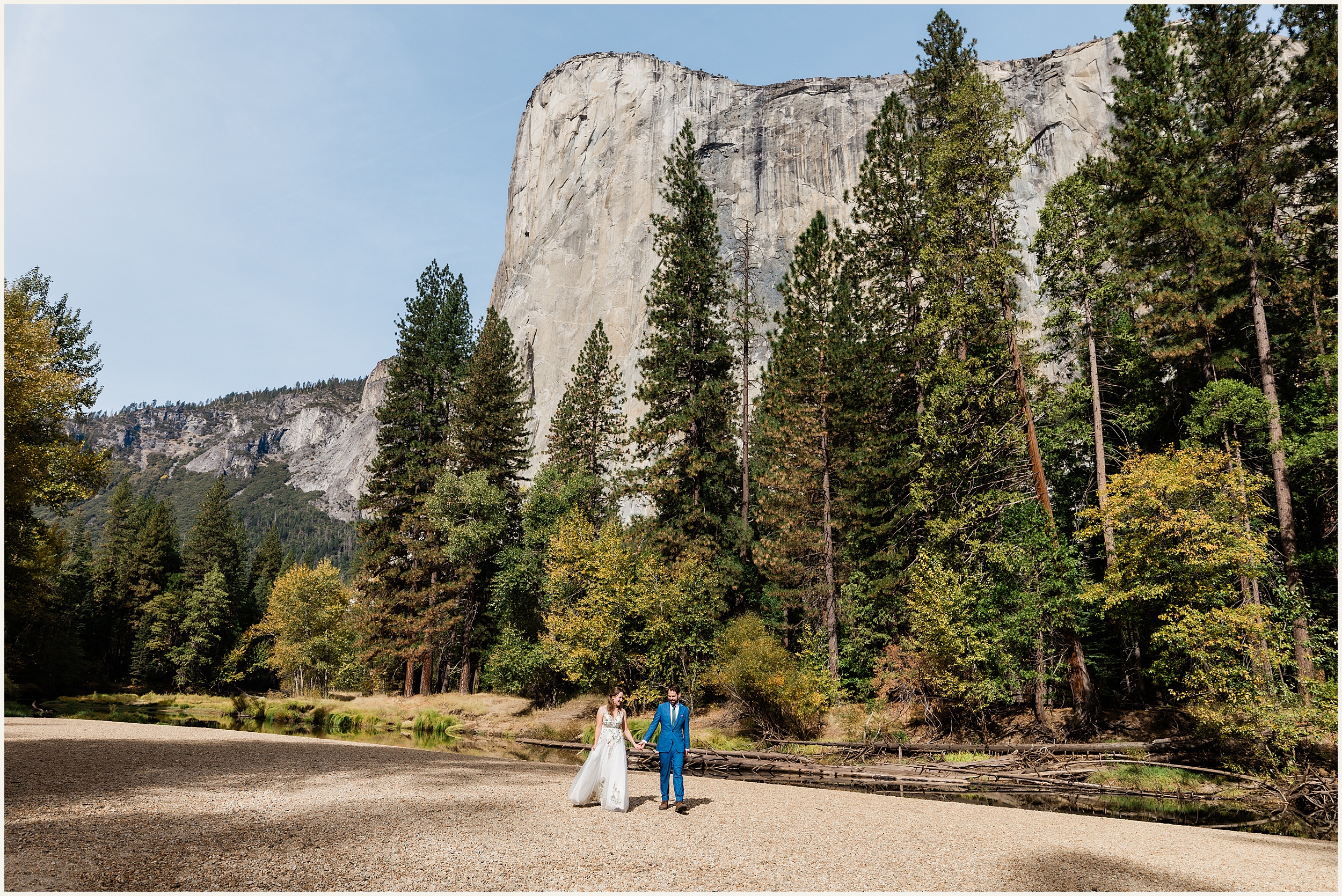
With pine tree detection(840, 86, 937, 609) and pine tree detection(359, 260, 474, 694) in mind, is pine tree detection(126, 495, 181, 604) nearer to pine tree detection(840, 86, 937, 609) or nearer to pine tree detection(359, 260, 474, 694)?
pine tree detection(359, 260, 474, 694)

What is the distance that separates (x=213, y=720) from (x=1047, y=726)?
31901 millimetres

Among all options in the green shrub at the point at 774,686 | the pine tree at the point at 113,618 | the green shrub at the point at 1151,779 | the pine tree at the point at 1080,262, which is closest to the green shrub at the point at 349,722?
the green shrub at the point at 774,686

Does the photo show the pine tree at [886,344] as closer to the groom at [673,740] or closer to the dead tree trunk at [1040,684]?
the dead tree trunk at [1040,684]

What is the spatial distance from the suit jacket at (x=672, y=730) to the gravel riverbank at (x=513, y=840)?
0.93 metres

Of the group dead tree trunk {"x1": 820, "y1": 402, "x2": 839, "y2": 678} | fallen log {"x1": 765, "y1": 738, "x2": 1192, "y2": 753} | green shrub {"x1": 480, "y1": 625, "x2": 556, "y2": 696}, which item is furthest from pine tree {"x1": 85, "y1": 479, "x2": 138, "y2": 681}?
fallen log {"x1": 765, "y1": 738, "x2": 1192, "y2": 753}

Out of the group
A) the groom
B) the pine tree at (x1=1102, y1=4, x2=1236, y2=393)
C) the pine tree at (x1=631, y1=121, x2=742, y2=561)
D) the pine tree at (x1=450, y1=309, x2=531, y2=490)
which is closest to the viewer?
the groom

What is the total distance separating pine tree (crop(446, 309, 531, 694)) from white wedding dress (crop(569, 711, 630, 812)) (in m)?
24.1

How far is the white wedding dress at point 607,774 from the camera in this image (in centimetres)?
947

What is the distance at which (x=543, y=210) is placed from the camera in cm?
9688

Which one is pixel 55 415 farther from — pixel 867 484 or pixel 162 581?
pixel 162 581

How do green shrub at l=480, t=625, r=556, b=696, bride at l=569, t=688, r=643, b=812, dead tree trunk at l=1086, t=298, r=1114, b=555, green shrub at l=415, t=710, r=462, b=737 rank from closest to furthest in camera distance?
bride at l=569, t=688, r=643, b=812 → dead tree trunk at l=1086, t=298, r=1114, b=555 → green shrub at l=415, t=710, r=462, b=737 → green shrub at l=480, t=625, r=556, b=696

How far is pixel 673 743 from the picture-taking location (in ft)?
33.3

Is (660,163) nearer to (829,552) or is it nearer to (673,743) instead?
(829,552)

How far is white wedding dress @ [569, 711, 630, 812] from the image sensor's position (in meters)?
9.47
